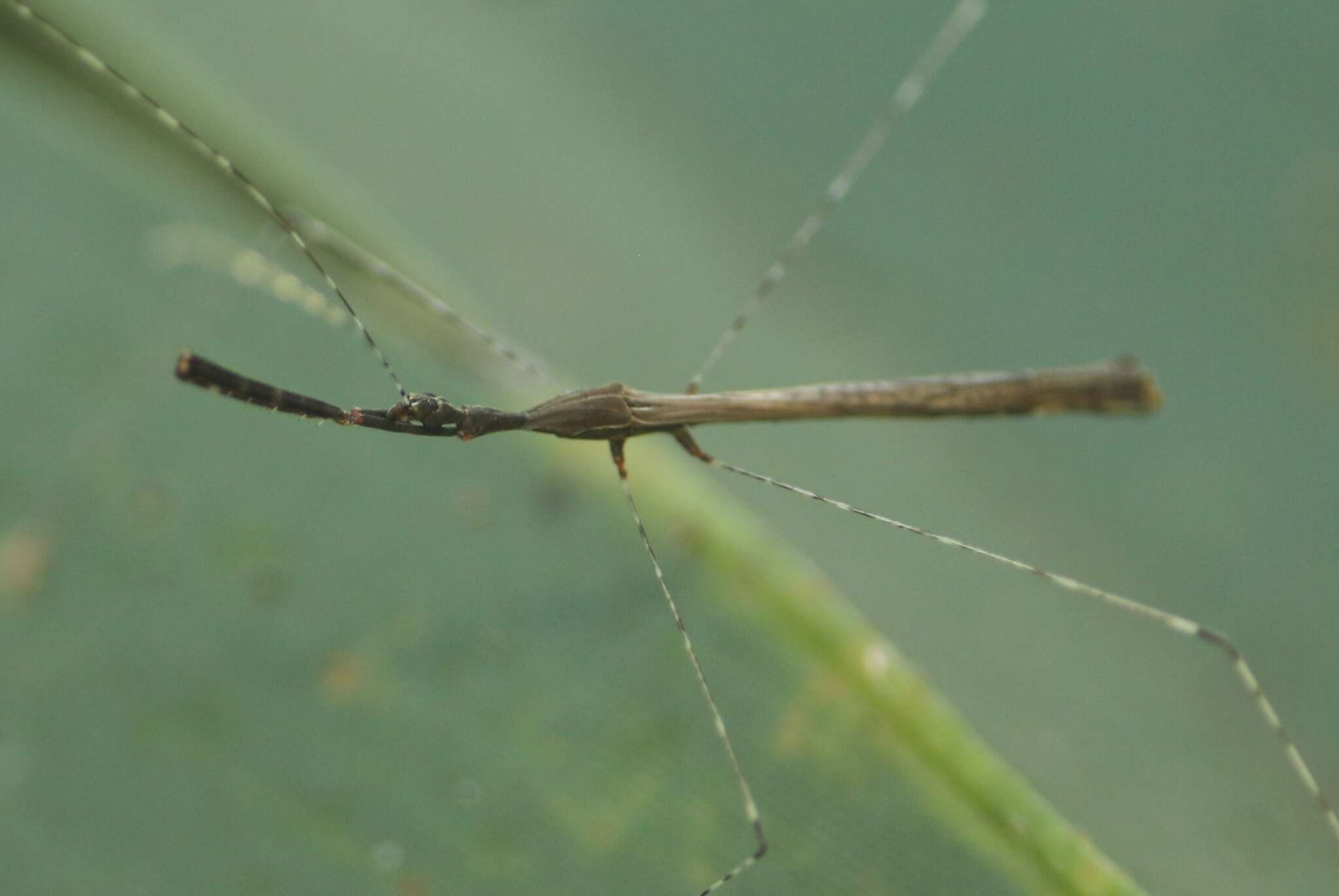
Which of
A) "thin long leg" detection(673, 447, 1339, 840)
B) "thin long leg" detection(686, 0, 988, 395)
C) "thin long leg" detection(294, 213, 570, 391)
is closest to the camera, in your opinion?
"thin long leg" detection(673, 447, 1339, 840)

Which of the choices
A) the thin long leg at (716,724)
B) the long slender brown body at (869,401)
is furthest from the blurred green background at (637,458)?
the long slender brown body at (869,401)

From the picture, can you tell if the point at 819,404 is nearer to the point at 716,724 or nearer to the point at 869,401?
the point at 869,401

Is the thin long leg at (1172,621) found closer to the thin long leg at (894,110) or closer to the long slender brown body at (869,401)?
the long slender brown body at (869,401)

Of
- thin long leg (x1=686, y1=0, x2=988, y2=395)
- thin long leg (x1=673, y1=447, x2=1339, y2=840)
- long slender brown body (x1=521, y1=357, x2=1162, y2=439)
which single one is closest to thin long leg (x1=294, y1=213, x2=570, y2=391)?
long slender brown body (x1=521, y1=357, x2=1162, y2=439)

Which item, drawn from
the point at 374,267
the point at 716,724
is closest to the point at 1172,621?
the point at 716,724

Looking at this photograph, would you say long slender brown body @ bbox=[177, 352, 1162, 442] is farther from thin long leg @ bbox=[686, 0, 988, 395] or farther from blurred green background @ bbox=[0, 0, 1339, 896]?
thin long leg @ bbox=[686, 0, 988, 395]

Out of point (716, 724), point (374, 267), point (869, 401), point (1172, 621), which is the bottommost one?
point (1172, 621)

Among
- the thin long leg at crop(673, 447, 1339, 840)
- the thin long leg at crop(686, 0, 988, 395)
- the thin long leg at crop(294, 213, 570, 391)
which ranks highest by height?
the thin long leg at crop(294, 213, 570, 391)
